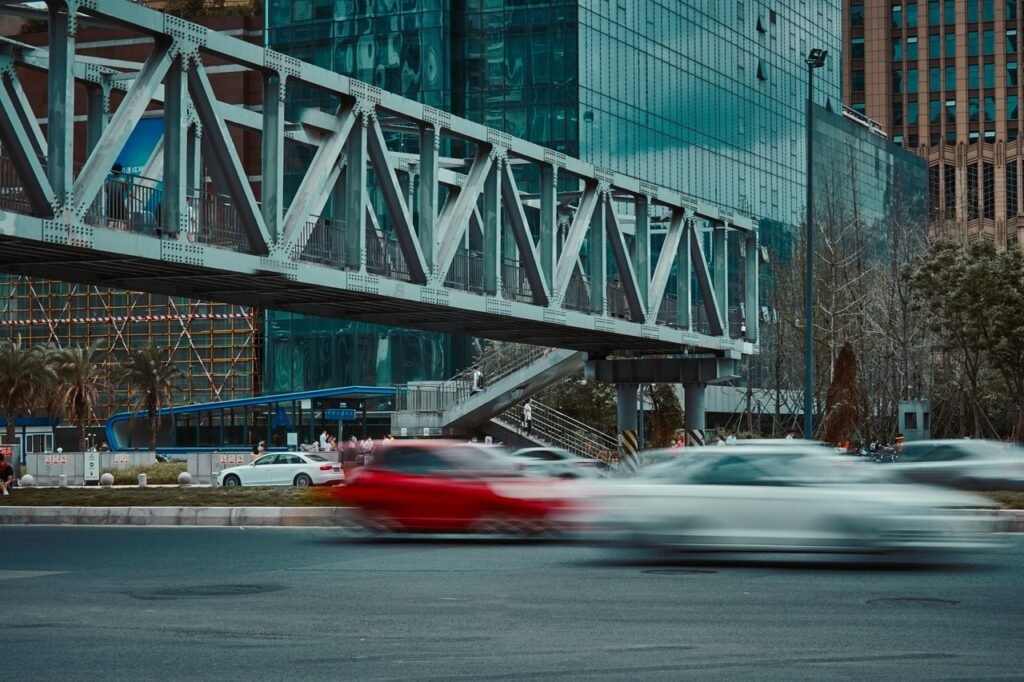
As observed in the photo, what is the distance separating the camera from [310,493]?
32.8 m

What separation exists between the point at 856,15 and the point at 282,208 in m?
119

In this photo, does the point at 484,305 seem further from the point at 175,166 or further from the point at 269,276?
the point at 175,166

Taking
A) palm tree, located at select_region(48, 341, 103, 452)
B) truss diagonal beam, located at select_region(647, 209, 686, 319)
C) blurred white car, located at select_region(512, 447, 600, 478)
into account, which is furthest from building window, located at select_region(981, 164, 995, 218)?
blurred white car, located at select_region(512, 447, 600, 478)

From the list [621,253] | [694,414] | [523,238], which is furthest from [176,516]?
[694,414]

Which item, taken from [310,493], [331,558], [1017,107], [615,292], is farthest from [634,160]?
[1017,107]

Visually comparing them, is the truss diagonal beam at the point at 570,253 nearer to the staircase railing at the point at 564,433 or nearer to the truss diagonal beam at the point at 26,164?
the staircase railing at the point at 564,433

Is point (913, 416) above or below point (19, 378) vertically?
below

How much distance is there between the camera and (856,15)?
14075 cm

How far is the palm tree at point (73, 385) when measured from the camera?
7900 centimetres

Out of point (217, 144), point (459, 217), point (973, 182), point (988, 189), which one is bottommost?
point (459, 217)

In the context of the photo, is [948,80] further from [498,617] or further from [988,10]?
[498,617]

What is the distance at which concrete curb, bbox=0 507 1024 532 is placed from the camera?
90.1 ft

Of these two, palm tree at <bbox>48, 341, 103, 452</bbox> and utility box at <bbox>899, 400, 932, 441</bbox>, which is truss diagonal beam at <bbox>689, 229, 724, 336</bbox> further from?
palm tree at <bbox>48, 341, 103, 452</bbox>

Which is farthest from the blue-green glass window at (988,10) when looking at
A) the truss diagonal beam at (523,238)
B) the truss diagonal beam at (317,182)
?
the truss diagonal beam at (317,182)
